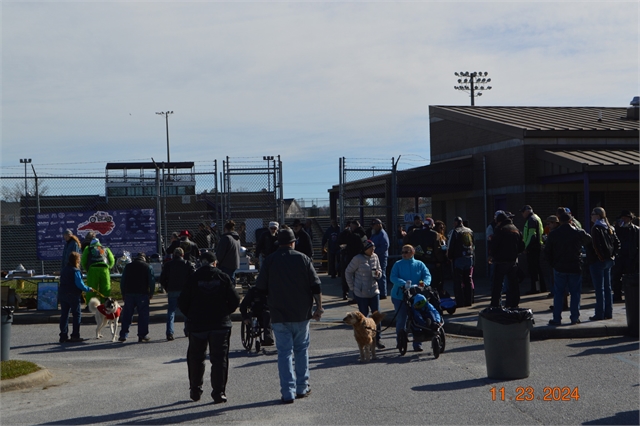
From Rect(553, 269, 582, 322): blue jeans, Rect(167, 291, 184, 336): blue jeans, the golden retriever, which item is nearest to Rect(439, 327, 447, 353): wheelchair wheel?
the golden retriever

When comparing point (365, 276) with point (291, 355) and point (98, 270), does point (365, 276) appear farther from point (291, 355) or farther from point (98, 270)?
point (98, 270)

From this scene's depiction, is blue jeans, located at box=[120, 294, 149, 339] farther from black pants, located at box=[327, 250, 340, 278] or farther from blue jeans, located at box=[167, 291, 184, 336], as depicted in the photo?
black pants, located at box=[327, 250, 340, 278]

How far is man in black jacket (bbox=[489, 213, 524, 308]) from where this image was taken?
13.1 meters

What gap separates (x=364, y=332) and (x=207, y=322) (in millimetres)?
2683

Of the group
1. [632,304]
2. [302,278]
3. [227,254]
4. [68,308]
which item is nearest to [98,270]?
[68,308]

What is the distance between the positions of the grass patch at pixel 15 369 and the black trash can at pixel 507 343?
578cm

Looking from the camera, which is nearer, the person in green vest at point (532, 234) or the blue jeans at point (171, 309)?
the blue jeans at point (171, 309)

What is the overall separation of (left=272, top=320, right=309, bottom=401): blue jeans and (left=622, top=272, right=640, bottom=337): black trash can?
19.6 ft

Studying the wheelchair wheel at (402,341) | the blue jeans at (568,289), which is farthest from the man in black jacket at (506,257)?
the wheelchair wheel at (402,341)

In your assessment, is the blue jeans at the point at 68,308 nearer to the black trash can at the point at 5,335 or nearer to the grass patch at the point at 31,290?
the black trash can at the point at 5,335

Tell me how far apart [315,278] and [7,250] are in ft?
56.9

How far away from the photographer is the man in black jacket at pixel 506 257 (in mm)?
13148

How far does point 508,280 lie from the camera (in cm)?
1338

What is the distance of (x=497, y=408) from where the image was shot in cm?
743
